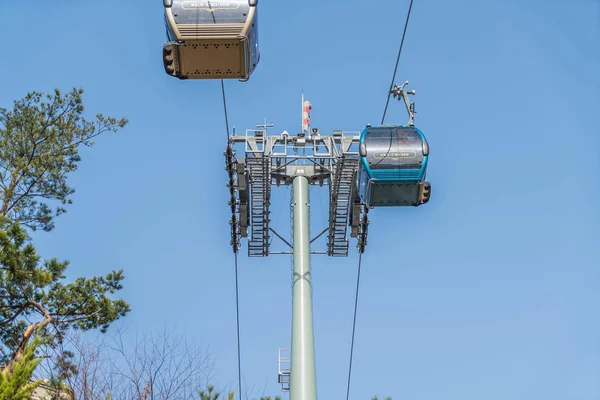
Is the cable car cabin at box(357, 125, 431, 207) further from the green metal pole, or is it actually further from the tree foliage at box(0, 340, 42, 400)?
the tree foliage at box(0, 340, 42, 400)

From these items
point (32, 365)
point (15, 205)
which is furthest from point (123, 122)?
point (32, 365)

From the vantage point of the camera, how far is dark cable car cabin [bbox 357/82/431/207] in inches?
631

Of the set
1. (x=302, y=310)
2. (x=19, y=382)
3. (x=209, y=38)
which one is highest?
(x=209, y=38)

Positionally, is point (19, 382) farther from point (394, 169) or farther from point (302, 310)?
point (394, 169)

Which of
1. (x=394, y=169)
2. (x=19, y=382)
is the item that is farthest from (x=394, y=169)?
(x=19, y=382)

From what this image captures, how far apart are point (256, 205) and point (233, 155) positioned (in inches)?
65.0

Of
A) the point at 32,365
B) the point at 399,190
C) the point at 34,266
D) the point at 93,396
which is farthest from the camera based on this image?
the point at 34,266

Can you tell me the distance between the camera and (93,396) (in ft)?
46.4

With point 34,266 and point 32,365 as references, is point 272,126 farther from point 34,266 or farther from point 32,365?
point 32,365

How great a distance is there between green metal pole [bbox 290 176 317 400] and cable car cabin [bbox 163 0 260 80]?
18.8 feet

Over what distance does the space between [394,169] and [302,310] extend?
3488mm

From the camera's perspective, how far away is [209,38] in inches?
505

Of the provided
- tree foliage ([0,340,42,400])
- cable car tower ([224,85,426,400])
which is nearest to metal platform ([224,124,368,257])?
cable car tower ([224,85,426,400])

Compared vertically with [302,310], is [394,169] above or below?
above
